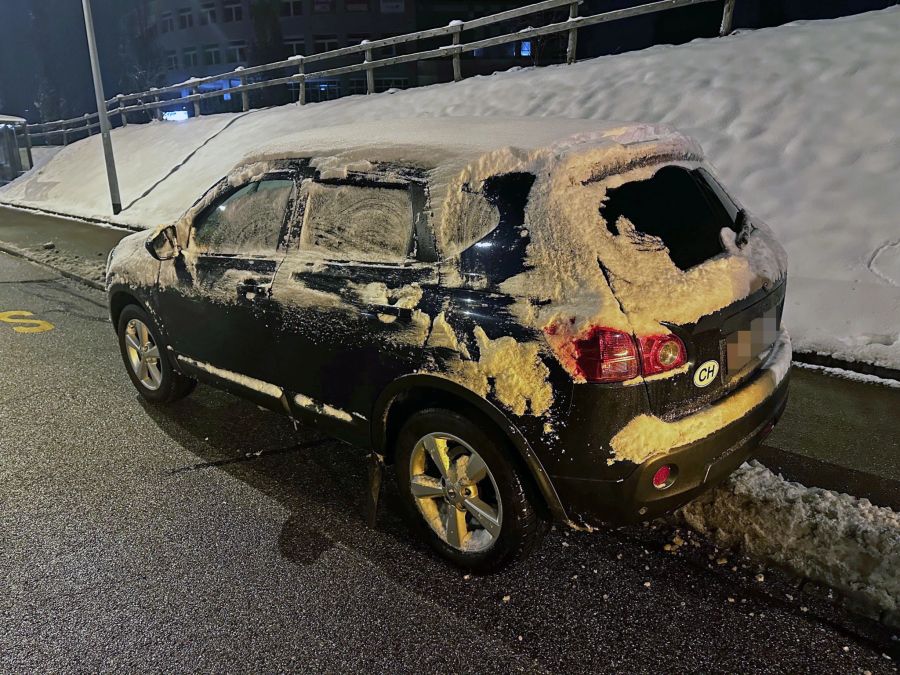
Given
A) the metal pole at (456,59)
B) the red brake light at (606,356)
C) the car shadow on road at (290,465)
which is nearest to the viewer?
the red brake light at (606,356)

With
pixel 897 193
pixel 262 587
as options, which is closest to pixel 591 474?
pixel 262 587

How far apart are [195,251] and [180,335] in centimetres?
55

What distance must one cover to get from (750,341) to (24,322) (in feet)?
22.3

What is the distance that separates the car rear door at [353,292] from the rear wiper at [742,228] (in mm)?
1327

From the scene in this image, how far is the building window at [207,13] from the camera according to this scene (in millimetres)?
58875

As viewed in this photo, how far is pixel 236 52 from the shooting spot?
59125 millimetres

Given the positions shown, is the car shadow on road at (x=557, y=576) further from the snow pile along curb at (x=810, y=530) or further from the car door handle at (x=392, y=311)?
the car door handle at (x=392, y=311)

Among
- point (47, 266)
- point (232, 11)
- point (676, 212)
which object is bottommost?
point (47, 266)

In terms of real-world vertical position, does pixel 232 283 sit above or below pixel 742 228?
below

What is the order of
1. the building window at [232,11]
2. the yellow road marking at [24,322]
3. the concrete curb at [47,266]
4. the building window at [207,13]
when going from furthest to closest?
the building window at [207,13] → the building window at [232,11] → the concrete curb at [47,266] → the yellow road marking at [24,322]

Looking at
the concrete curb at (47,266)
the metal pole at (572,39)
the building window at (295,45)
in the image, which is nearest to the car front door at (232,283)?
the concrete curb at (47,266)

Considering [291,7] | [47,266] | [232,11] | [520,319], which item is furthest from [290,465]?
[232,11]

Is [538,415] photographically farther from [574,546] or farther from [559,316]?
[574,546]

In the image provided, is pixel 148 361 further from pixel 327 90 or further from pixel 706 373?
pixel 327 90
